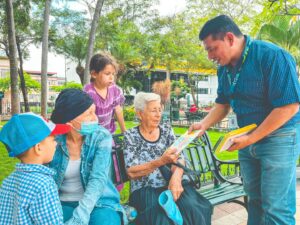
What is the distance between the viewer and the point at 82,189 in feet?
7.97

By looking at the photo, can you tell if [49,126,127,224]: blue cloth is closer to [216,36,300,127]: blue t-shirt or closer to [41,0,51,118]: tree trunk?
[216,36,300,127]: blue t-shirt

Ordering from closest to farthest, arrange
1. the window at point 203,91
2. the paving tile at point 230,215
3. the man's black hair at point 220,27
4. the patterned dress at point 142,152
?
the man's black hair at point 220,27 → the patterned dress at point 142,152 → the paving tile at point 230,215 → the window at point 203,91

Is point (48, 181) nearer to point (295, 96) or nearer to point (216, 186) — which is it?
point (295, 96)

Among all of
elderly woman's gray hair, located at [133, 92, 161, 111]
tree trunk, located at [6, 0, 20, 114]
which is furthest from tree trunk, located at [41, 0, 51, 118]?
elderly woman's gray hair, located at [133, 92, 161, 111]

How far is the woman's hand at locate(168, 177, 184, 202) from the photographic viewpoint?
2.70 metres

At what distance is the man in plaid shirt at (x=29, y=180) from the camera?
67.3 inches

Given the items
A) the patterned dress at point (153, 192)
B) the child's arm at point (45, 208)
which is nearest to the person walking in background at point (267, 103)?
the patterned dress at point (153, 192)

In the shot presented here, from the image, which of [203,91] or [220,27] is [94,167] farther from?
[203,91]

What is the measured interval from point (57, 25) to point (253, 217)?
24910mm

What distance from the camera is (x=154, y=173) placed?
9.76 feet

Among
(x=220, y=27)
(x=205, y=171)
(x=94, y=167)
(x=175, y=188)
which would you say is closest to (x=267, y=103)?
(x=220, y=27)

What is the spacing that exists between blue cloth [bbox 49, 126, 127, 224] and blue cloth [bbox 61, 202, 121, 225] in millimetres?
40

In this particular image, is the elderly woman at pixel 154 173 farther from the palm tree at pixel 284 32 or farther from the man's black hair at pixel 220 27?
the palm tree at pixel 284 32

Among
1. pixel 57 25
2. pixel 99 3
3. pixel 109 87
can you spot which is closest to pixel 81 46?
pixel 57 25
